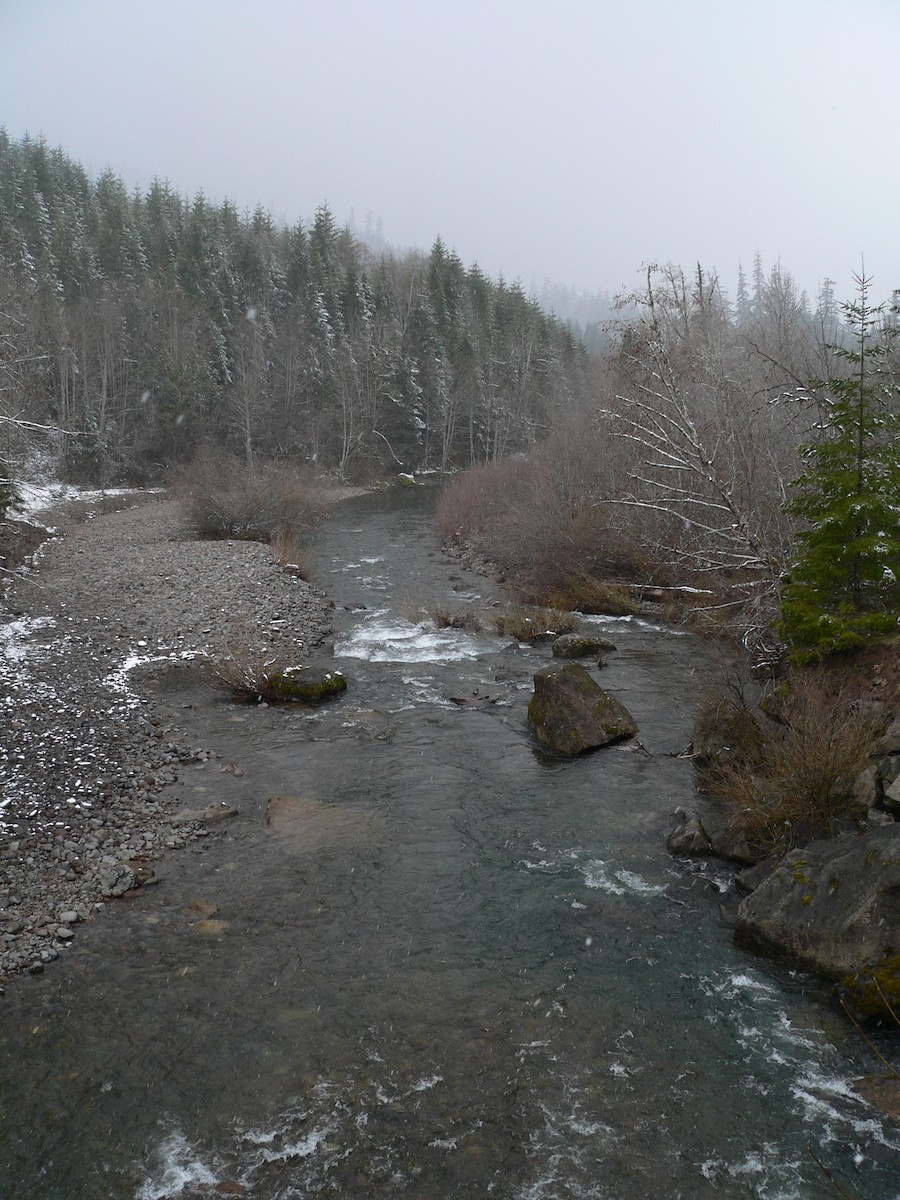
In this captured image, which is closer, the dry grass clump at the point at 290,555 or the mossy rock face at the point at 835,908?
the mossy rock face at the point at 835,908

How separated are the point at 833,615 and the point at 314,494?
33841 millimetres

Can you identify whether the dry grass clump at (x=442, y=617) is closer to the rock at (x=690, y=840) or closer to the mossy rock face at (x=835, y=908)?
the rock at (x=690, y=840)

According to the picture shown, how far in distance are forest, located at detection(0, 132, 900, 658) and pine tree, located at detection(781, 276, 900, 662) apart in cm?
4

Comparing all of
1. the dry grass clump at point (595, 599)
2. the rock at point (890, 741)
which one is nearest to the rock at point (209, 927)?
the rock at point (890, 741)

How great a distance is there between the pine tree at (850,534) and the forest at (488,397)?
→ 0.13ft

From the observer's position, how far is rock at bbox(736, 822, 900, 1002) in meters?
6.70

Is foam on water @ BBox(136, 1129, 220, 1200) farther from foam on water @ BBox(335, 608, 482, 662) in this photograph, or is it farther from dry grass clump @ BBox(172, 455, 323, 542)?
dry grass clump @ BBox(172, 455, 323, 542)

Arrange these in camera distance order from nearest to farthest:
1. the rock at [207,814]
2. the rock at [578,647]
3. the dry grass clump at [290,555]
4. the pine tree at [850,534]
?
1. the pine tree at [850,534]
2. the rock at [207,814]
3. the rock at [578,647]
4. the dry grass clump at [290,555]

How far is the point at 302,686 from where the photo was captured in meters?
14.4

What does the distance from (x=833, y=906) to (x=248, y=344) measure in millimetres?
60173

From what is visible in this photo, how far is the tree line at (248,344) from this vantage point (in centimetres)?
4928

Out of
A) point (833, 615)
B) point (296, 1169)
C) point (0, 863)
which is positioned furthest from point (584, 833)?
point (0, 863)

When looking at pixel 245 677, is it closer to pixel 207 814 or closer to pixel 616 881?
pixel 207 814

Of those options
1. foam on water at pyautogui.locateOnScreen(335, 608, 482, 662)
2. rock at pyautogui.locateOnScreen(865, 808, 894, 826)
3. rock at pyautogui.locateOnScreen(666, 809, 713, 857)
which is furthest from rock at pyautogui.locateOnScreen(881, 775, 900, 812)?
foam on water at pyautogui.locateOnScreen(335, 608, 482, 662)
